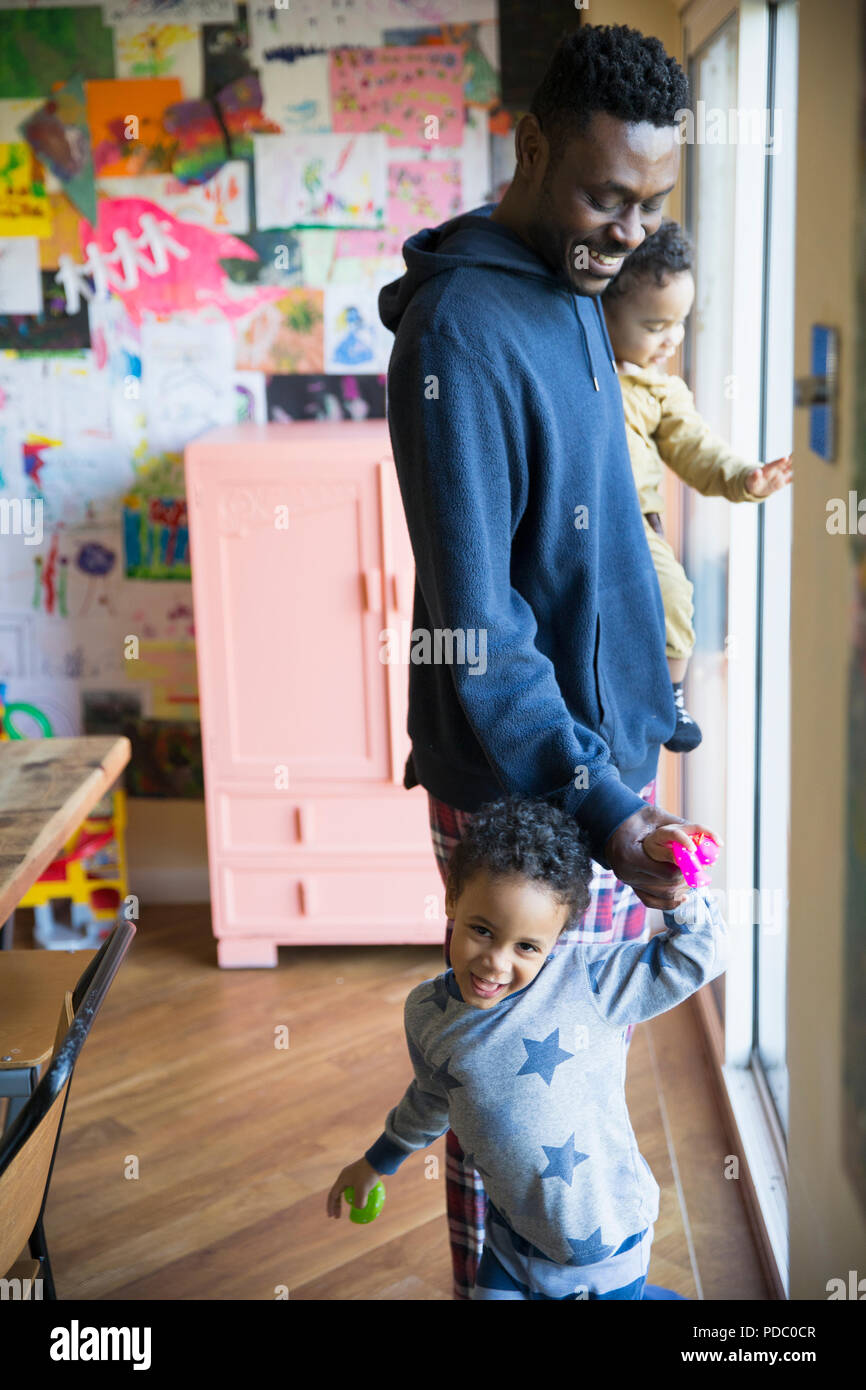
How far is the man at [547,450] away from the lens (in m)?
1.16

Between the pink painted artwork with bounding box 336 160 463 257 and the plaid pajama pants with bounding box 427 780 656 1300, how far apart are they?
7.27ft

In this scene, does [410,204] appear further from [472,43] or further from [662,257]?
[662,257]

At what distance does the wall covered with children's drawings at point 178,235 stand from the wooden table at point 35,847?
1280 mm

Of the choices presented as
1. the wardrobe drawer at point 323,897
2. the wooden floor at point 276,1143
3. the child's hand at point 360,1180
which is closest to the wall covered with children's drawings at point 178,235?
the wardrobe drawer at point 323,897

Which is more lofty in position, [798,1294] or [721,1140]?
[798,1294]

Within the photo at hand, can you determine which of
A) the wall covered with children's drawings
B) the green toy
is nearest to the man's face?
the green toy

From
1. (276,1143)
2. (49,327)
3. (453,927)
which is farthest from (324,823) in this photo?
(453,927)

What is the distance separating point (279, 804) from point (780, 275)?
1.71 metres

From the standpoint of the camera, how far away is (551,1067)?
134 centimetres

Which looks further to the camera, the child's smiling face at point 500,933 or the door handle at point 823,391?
the door handle at point 823,391

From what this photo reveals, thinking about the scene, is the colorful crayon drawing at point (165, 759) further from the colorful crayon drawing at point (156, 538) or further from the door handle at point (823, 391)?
the door handle at point (823, 391)

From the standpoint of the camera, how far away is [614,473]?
133 centimetres
